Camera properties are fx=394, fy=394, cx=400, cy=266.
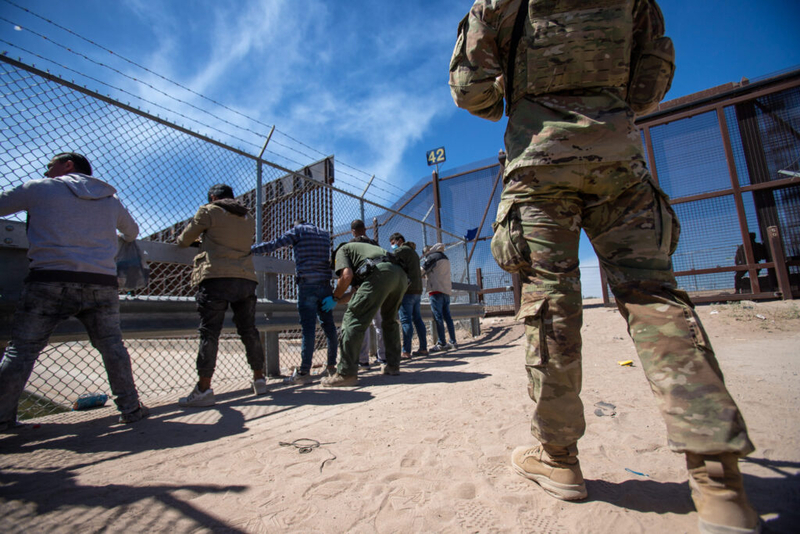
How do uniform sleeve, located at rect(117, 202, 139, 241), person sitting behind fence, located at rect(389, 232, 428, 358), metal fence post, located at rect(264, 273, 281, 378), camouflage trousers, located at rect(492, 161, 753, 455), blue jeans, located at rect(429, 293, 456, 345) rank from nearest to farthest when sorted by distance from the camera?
1. camouflage trousers, located at rect(492, 161, 753, 455)
2. uniform sleeve, located at rect(117, 202, 139, 241)
3. metal fence post, located at rect(264, 273, 281, 378)
4. person sitting behind fence, located at rect(389, 232, 428, 358)
5. blue jeans, located at rect(429, 293, 456, 345)

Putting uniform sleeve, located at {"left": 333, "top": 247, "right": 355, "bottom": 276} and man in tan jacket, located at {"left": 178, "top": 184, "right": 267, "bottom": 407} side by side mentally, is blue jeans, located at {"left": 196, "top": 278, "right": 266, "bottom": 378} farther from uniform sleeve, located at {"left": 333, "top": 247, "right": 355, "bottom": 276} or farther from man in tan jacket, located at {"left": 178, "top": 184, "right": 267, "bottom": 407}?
uniform sleeve, located at {"left": 333, "top": 247, "right": 355, "bottom": 276}

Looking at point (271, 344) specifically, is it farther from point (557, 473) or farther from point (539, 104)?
point (539, 104)

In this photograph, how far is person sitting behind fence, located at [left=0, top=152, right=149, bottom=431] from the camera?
2240mm

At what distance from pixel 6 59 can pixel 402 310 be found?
465cm

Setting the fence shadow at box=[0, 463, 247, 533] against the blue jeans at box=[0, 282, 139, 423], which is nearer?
the fence shadow at box=[0, 463, 247, 533]

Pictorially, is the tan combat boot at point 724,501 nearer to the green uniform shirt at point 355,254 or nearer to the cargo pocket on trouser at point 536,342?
the cargo pocket on trouser at point 536,342

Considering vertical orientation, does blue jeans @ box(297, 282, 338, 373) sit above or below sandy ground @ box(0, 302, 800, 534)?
above

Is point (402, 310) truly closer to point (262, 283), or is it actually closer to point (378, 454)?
point (262, 283)

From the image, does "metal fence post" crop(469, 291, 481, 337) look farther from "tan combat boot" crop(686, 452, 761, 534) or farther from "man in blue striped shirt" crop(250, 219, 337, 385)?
"tan combat boot" crop(686, 452, 761, 534)

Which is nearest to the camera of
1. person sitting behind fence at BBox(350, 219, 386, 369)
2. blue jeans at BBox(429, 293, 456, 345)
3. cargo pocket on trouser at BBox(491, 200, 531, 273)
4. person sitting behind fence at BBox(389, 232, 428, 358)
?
cargo pocket on trouser at BBox(491, 200, 531, 273)

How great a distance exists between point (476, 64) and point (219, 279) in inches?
96.9

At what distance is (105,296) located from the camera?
8.23ft

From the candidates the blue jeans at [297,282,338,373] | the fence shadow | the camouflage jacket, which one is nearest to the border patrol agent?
the blue jeans at [297,282,338,373]

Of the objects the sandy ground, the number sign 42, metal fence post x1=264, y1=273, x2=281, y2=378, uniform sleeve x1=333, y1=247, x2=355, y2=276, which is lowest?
the sandy ground
